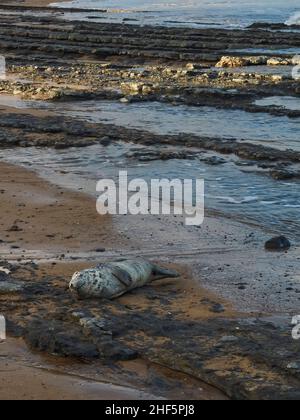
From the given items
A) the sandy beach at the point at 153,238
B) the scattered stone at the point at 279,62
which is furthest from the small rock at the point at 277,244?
the scattered stone at the point at 279,62

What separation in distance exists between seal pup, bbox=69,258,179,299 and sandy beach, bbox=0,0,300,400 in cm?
7

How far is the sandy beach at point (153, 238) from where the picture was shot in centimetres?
557

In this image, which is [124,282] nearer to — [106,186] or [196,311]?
[196,311]

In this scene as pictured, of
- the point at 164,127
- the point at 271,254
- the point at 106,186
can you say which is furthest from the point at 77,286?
the point at 164,127

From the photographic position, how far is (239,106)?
16844 mm

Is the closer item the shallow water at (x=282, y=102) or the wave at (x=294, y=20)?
the shallow water at (x=282, y=102)

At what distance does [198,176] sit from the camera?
11523mm

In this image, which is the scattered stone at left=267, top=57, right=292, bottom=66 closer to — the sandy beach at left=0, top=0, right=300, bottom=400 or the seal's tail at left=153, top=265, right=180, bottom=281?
the sandy beach at left=0, top=0, right=300, bottom=400

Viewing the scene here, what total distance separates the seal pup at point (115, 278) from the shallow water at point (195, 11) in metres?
32.0

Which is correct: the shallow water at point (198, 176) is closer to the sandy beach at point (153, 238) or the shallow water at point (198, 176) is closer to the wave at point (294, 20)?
the sandy beach at point (153, 238)

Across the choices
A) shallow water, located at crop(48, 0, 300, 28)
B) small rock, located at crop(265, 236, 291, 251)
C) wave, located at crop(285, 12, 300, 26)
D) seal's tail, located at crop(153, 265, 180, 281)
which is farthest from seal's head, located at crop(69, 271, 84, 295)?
wave, located at crop(285, 12, 300, 26)

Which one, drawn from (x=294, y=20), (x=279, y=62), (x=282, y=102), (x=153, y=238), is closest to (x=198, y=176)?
(x=153, y=238)

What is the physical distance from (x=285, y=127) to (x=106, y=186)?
5152mm

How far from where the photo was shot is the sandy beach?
18.3ft
